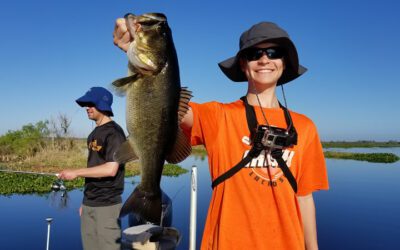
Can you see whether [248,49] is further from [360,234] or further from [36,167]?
[36,167]

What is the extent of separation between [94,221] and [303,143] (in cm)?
350

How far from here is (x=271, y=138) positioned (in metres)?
2.51

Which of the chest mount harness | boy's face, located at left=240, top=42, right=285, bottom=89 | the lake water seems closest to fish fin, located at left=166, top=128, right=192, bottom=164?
the chest mount harness

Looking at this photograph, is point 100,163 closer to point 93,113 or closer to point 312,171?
point 93,113

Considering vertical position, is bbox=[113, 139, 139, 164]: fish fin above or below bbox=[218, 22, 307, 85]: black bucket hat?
below

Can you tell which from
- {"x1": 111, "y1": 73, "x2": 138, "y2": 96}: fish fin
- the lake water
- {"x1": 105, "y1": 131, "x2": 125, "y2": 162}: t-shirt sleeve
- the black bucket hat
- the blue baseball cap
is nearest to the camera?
{"x1": 111, "y1": 73, "x2": 138, "y2": 96}: fish fin

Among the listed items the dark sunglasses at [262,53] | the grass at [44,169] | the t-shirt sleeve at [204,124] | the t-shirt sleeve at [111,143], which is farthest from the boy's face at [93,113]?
the grass at [44,169]

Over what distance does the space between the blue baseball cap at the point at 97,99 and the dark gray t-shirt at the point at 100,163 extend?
0.98 feet

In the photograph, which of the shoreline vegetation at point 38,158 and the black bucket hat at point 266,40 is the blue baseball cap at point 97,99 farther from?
the shoreline vegetation at point 38,158

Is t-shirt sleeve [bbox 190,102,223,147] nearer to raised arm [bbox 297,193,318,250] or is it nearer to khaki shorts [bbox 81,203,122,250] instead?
raised arm [bbox 297,193,318,250]

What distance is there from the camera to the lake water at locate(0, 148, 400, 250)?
33.8ft

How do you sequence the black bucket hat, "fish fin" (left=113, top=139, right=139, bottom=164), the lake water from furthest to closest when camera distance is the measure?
the lake water
the black bucket hat
"fish fin" (left=113, top=139, right=139, bottom=164)

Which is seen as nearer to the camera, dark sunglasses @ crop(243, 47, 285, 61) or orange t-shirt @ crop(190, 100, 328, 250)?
orange t-shirt @ crop(190, 100, 328, 250)

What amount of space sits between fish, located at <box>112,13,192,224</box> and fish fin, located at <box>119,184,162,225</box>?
19cm
